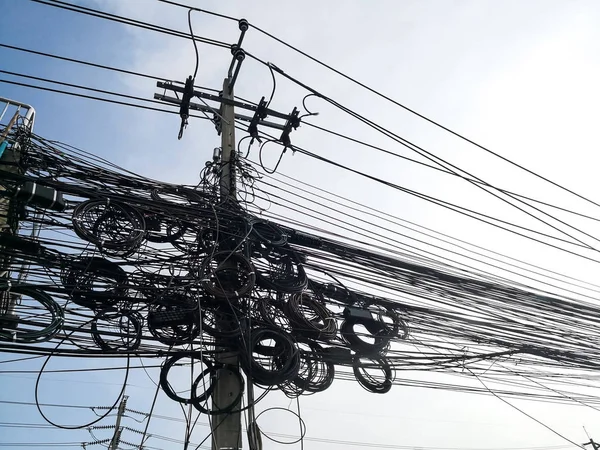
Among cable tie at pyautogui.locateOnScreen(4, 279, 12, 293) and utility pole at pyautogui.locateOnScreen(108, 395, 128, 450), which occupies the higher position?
cable tie at pyautogui.locateOnScreen(4, 279, 12, 293)

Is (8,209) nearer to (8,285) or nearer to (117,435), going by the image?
(8,285)

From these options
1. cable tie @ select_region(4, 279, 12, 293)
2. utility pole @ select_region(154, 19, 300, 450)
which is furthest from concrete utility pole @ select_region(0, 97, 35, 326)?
utility pole @ select_region(154, 19, 300, 450)

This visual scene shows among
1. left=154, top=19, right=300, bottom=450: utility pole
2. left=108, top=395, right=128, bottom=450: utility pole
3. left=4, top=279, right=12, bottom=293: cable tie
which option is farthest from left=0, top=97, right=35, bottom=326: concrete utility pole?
left=108, top=395, right=128, bottom=450: utility pole

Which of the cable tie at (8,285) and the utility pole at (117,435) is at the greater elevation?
the cable tie at (8,285)

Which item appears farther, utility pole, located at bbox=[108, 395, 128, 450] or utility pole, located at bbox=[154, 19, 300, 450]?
utility pole, located at bbox=[108, 395, 128, 450]

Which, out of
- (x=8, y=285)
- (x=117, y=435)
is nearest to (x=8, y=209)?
(x=8, y=285)

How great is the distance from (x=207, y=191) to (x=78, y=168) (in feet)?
4.24

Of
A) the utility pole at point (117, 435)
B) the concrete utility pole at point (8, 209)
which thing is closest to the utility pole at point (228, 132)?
the concrete utility pole at point (8, 209)

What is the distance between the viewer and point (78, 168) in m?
4.37

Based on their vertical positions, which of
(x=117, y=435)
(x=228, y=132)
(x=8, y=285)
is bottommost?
(x=117, y=435)

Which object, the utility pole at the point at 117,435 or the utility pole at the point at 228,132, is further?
the utility pole at the point at 117,435

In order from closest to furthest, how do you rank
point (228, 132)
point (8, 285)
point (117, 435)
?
point (8, 285) < point (228, 132) < point (117, 435)

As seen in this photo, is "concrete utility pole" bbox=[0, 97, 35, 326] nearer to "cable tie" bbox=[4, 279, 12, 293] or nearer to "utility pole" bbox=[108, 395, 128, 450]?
"cable tie" bbox=[4, 279, 12, 293]

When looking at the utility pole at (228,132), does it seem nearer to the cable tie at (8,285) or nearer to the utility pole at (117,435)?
the cable tie at (8,285)
